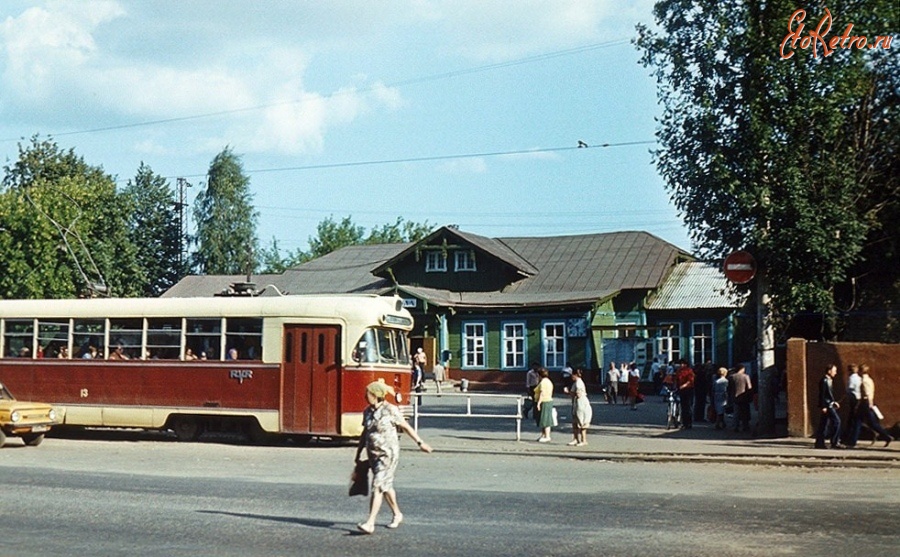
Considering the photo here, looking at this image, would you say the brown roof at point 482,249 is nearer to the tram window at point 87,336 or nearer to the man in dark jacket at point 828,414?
the tram window at point 87,336

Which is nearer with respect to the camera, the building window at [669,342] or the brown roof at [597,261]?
the building window at [669,342]

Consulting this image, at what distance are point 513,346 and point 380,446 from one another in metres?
37.0

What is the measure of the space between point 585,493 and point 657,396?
95.8ft

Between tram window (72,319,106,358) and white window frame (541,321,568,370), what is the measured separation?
25.6 meters

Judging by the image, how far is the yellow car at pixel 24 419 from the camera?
72.9ft

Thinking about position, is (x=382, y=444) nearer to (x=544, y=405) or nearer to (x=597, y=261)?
(x=544, y=405)

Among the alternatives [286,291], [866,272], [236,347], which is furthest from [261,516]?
[286,291]

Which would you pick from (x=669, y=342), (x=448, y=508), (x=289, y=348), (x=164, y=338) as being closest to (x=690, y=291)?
(x=669, y=342)

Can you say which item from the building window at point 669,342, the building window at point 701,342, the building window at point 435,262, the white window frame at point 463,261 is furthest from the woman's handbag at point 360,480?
the building window at point 435,262

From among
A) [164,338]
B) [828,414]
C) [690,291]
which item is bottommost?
[828,414]

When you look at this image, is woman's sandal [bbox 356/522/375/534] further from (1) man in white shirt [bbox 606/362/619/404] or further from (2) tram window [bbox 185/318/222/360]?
(1) man in white shirt [bbox 606/362/619/404]

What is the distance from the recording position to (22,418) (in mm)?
22359

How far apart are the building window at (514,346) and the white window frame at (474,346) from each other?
3.23 ft

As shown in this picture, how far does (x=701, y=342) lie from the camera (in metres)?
48.1
